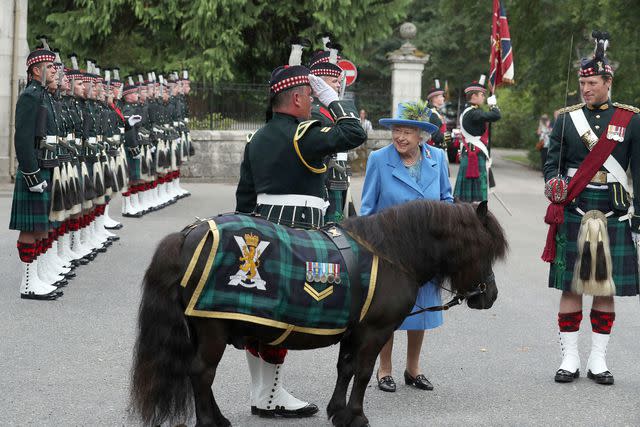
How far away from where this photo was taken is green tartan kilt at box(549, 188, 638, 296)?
6.67m

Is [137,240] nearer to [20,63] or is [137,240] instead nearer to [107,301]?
[107,301]

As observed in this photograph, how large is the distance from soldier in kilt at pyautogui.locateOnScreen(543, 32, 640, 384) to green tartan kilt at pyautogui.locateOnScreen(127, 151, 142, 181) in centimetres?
939

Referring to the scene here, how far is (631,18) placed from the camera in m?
20.4

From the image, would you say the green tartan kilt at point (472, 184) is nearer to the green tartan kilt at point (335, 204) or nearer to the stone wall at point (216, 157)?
the green tartan kilt at point (335, 204)

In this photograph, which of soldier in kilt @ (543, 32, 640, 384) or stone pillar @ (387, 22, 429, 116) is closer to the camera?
soldier in kilt @ (543, 32, 640, 384)

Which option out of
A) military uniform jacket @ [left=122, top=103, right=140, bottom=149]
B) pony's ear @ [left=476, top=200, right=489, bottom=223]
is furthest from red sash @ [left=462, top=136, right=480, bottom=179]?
pony's ear @ [left=476, top=200, right=489, bottom=223]

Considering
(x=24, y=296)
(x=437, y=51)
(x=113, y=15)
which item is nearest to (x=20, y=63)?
(x=113, y=15)

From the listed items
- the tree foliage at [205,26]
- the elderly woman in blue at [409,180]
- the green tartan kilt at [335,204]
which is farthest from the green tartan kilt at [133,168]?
the elderly woman in blue at [409,180]

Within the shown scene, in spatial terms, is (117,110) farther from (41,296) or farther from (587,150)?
(587,150)

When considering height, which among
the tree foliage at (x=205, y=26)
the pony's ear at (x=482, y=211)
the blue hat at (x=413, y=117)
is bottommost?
the pony's ear at (x=482, y=211)

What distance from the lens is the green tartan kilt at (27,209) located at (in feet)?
29.3

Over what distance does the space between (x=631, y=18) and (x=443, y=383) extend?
618 inches

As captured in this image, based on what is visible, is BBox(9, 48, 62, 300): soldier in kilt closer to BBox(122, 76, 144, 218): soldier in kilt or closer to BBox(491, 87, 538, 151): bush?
BBox(122, 76, 144, 218): soldier in kilt

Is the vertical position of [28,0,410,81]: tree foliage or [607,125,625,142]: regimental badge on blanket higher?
[28,0,410,81]: tree foliage
